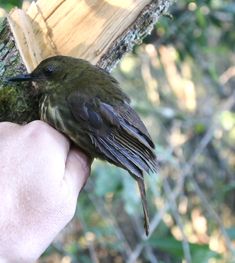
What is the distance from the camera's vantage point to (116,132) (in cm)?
228

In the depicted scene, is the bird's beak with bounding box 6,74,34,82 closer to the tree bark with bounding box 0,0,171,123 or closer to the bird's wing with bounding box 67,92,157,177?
the tree bark with bounding box 0,0,171,123

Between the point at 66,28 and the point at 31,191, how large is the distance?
74 centimetres

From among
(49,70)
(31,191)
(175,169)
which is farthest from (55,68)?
(175,169)

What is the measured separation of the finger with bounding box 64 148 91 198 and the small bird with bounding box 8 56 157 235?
96 mm

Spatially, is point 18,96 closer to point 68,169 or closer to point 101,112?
point 101,112

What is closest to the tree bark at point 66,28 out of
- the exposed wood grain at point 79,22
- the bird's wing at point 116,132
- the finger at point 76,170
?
the exposed wood grain at point 79,22

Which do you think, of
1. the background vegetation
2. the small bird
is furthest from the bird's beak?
the background vegetation

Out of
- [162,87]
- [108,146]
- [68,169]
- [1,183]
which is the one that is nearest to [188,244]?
[108,146]

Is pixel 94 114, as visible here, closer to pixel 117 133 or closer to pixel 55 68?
pixel 117 133

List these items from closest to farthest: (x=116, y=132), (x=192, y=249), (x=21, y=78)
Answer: (x=21, y=78), (x=116, y=132), (x=192, y=249)

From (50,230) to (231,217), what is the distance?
5015 millimetres

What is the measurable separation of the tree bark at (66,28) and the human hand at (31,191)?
Answer: 355 millimetres

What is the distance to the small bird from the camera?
2.21 metres

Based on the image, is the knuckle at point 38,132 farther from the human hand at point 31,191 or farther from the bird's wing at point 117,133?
the bird's wing at point 117,133
